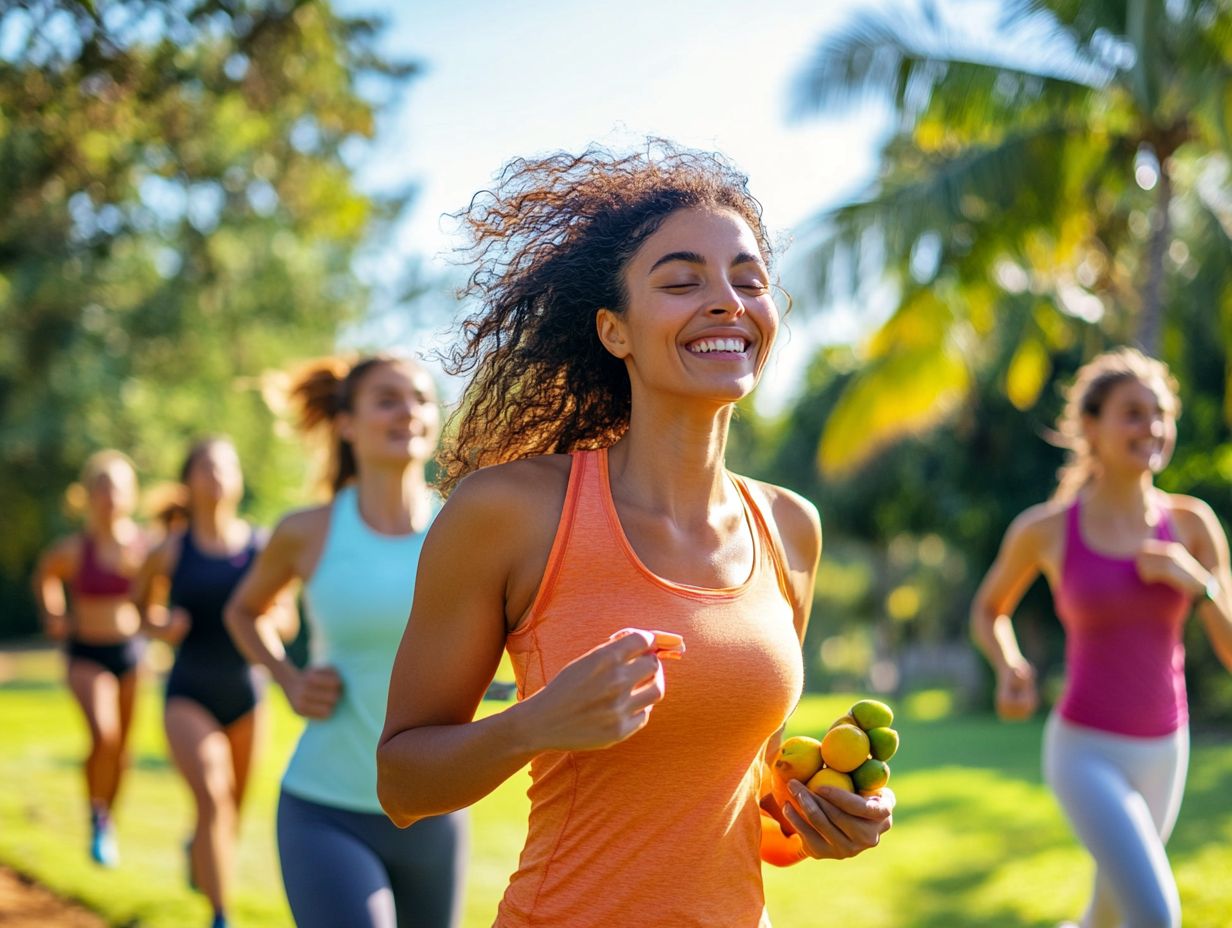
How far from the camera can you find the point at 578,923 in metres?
2.26

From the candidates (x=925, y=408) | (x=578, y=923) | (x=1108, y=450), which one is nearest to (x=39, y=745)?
(x=925, y=408)

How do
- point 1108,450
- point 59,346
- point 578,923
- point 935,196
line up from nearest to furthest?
point 578,923 < point 1108,450 < point 935,196 < point 59,346

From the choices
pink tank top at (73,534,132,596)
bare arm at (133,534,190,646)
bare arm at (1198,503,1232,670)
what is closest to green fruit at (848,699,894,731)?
bare arm at (1198,503,1232,670)

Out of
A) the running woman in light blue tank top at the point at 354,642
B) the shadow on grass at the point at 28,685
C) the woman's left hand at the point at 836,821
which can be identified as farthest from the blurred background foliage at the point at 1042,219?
the shadow on grass at the point at 28,685

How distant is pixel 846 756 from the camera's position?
251 centimetres

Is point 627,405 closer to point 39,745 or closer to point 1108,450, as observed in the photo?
point 1108,450

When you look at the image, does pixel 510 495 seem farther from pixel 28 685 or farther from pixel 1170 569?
pixel 28 685

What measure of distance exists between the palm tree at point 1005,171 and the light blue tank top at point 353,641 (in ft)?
33.0

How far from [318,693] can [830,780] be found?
2.08 meters

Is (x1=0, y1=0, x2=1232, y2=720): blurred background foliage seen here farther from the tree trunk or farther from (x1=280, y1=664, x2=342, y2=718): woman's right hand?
(x1=280, y1=664, x2=342, y2=718): woman's right hand

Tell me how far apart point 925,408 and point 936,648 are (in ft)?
126

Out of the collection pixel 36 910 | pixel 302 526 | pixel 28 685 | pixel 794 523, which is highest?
pixel 794 523

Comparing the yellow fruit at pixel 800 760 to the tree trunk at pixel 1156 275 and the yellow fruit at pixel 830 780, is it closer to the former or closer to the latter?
the yellow fruit at pixel 830 780

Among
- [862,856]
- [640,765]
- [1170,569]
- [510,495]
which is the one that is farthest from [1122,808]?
[862,856]
